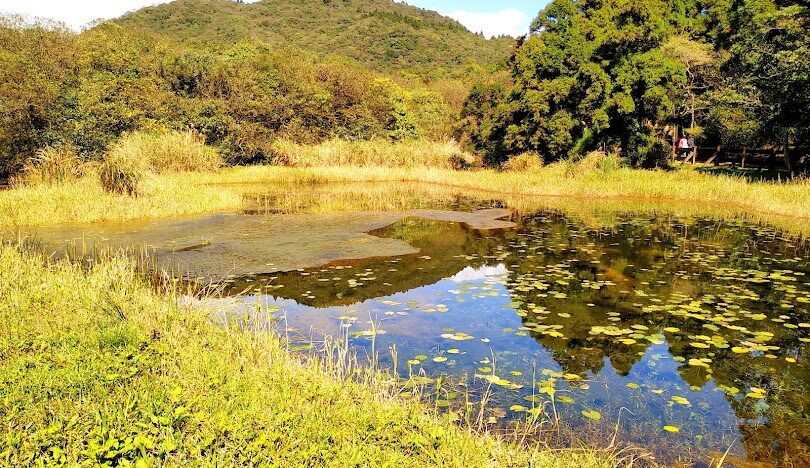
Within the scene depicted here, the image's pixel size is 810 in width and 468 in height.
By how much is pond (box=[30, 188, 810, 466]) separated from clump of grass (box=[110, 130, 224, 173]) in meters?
12.0

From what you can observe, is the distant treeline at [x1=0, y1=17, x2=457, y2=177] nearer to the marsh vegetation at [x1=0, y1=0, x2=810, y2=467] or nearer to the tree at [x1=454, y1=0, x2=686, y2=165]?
the marsh vegetation at [x1=0, y1=0, x2=810, y2=467]

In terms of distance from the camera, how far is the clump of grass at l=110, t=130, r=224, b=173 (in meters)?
23.4

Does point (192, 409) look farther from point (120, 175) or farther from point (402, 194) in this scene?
point (402, 194)

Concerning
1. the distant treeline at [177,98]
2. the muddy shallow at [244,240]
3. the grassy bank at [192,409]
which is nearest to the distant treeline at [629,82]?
the distant treeline at [177,98]

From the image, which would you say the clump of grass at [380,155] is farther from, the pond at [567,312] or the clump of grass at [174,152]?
the pond at [567,312]

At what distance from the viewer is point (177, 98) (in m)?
32.3

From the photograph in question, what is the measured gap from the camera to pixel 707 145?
32.8 m

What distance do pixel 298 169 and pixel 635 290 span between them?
2391 cm

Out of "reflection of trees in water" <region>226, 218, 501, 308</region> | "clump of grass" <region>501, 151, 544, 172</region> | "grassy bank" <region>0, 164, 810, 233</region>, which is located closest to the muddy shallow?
"reflection of trees in water" <region>226, 218, 501, 308</region>

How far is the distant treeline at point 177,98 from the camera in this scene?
19.8 m

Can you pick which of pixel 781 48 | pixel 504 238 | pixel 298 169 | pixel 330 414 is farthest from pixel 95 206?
pixel 781 48

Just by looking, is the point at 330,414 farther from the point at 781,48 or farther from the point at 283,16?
the point at 283,16

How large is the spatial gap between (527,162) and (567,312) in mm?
21049

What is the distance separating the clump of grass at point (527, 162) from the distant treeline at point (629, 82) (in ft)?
1.98
